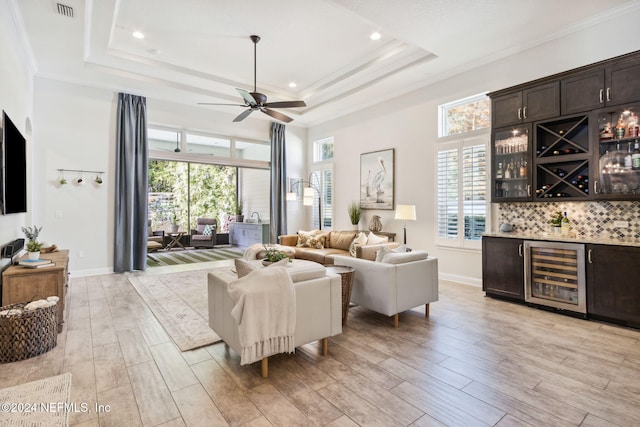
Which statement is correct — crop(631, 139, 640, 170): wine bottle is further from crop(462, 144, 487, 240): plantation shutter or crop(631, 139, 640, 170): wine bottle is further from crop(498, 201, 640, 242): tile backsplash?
crop(462, 144, 487, 240): plantation shutter

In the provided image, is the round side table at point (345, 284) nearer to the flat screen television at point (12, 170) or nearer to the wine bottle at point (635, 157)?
the wine bottle at point (635, 157)

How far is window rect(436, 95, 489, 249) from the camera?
16.6ft

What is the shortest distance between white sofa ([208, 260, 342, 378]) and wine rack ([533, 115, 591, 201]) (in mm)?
3312

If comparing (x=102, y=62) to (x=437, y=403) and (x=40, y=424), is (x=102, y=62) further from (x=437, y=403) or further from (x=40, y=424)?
(x=437, y=403)

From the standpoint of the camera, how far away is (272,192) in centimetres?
838

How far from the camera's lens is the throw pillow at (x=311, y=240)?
247 inches

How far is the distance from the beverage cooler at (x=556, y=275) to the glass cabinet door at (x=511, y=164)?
0.79 meters

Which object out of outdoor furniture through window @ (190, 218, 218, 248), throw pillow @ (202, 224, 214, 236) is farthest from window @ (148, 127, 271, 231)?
throw pillow @ (202, 224, 214, 236)

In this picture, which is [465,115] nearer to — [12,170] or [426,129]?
[426,129]

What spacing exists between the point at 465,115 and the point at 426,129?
2.25 feet

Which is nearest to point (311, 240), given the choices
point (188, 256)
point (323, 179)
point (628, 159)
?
point (323, 179)

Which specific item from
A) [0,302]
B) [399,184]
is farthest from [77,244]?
[399,184]

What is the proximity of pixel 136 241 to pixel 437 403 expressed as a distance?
20.5 feet

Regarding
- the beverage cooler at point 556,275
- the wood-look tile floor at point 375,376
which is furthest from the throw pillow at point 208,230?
the beverage cooler at point 556,275
